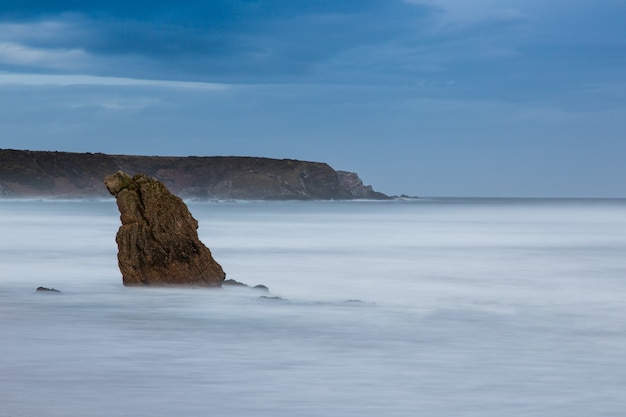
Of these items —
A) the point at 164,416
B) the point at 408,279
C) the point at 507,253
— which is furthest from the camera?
the point at 507,253

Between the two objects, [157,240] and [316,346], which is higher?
[157,240]

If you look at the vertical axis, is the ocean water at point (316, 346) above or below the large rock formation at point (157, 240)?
below

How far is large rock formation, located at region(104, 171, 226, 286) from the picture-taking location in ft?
54.5

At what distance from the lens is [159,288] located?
54.5 feet

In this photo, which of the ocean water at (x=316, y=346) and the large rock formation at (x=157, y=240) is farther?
the large rock formation at (x=157, y=240)

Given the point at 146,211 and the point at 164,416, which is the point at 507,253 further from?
the point at 164,416

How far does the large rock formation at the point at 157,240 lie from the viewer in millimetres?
16609

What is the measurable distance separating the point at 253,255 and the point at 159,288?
586 inches

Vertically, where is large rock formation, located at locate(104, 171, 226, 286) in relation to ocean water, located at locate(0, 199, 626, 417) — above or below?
above

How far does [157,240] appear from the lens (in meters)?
16.5

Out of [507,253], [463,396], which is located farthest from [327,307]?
[507,253]

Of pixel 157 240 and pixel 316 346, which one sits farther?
pixel 157 240

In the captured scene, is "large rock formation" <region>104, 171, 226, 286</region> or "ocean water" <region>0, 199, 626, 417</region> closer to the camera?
"ocean water" <region>0, 199, 626, 417</region>

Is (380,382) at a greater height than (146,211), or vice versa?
(146,211)
